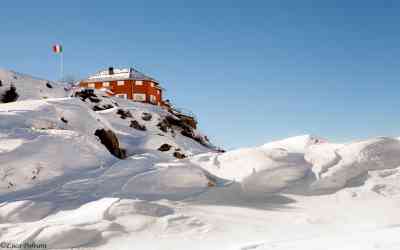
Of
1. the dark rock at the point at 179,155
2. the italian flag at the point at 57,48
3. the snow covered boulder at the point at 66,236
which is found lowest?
the dark rock at the point at 179,155

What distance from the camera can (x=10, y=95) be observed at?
999 inches

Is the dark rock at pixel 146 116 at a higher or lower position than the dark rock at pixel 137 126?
higher

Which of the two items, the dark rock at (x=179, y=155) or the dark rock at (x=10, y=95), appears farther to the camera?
the dark rock at (x=10, y=95)

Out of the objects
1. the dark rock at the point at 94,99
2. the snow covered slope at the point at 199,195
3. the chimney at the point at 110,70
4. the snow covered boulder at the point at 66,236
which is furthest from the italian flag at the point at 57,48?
the snow covered boulder at the point at 66,236

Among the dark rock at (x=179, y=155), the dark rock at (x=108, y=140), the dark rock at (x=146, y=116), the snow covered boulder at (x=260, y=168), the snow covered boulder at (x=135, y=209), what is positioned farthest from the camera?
the dark rock at (x=146, y=116)

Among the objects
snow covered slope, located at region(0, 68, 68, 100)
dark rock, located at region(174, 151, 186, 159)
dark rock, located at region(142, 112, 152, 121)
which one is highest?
snow covered slope, located at region(0, 68, 68, 100)

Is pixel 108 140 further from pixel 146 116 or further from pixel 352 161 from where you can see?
pixel 146 116

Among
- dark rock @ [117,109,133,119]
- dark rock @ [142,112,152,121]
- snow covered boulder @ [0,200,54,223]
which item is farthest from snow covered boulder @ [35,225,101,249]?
dark rock @ [142,112,152,121]

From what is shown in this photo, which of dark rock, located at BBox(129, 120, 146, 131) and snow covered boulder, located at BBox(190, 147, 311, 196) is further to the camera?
dark rock, located at BBox(129, 120, 146, 131)

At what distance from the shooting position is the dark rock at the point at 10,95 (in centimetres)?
2455

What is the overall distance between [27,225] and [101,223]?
132 centimetres

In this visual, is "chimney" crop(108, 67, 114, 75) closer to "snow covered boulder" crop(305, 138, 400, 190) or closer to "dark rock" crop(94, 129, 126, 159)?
"dark rock" crop(94, 129, 126, 159)

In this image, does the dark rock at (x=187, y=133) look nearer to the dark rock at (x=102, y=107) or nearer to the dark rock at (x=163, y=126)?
the dark rock at (x=163, y=126)

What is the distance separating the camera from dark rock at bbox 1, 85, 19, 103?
24.5 meters
